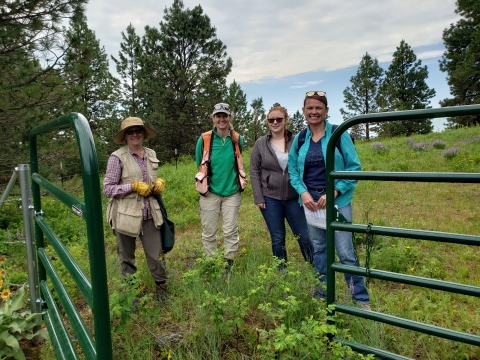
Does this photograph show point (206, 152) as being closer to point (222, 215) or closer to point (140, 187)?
point (222, 215)

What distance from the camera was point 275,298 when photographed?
8.17 feet

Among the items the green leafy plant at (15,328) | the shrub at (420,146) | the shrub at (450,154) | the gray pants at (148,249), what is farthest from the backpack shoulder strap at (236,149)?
the shrub at (420,146)

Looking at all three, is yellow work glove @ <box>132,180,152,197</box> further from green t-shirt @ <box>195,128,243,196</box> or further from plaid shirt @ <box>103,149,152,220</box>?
green t-shirt @ <box>195,128,243,196</box>

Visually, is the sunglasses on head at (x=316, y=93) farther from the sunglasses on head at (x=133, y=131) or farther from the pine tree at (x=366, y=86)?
the pine tree at (x=366, y=86)

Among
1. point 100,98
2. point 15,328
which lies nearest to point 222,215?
point 15,328

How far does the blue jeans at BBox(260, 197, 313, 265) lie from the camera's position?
3.42 m

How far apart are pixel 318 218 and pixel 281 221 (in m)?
0.79

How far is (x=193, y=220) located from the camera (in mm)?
6617

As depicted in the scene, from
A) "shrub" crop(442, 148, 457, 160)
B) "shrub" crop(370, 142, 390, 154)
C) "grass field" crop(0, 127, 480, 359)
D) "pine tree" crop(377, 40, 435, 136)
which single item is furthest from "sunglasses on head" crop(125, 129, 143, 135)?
"pine tree" crop(377, 40, 435, 136)

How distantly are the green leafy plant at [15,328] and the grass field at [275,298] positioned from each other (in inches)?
7.2

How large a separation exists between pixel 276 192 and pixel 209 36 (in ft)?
58.1

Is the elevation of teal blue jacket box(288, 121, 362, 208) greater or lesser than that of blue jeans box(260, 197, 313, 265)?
greater

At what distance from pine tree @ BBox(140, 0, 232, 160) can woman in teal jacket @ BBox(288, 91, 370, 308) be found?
54.0 ft

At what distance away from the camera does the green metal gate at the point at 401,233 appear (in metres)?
1.52
